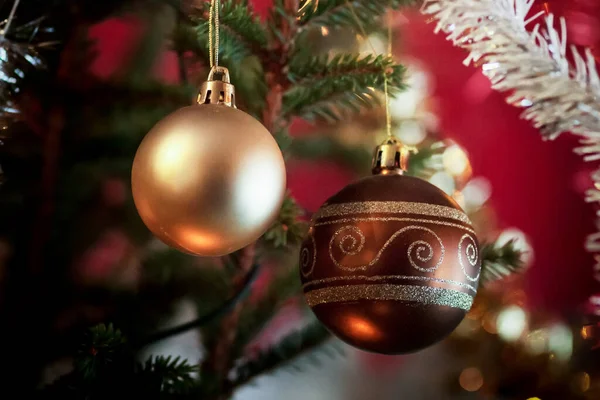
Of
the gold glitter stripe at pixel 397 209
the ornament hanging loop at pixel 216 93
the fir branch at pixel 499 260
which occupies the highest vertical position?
the ornament hanging loop at pixel 216 93

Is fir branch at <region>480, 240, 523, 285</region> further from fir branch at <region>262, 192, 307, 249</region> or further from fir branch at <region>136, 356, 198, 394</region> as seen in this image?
fir branch at <region>136, 356, 198, 394</region>

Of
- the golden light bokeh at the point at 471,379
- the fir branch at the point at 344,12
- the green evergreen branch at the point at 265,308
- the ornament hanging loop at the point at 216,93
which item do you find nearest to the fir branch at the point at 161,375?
the green evergreen branch at the point at 265,308

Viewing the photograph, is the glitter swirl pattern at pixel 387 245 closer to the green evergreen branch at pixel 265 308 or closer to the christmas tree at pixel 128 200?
the christmas tree at pixel 128 200

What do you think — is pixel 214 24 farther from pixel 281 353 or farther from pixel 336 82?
pixel 281 353

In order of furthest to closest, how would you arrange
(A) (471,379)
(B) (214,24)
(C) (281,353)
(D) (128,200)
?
(A) (471,379), (D) (128,200), (C) (281,353), (B) (214,24)

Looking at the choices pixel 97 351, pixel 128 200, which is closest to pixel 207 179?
pixel 97 351

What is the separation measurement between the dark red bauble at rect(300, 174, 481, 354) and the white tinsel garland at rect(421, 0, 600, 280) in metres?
0.10

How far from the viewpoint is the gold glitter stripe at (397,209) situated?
447 mm

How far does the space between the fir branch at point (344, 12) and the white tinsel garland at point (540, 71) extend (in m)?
0.14

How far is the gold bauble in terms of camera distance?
39 centimetres

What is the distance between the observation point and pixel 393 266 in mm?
432

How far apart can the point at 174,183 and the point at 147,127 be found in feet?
1.21

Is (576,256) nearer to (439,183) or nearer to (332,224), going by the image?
(439,183)

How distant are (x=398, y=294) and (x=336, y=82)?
222 millimetres
